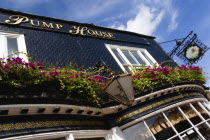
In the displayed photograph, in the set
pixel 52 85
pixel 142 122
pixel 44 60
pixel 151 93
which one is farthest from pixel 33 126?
pixel 151 93

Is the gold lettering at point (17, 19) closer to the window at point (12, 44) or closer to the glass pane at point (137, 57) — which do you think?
the window at point (12, 44)

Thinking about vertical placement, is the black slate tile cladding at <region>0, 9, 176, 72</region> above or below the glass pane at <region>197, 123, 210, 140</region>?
above

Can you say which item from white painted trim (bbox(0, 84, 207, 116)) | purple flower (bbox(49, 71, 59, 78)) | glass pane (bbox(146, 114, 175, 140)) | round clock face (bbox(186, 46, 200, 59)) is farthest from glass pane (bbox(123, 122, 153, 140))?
round clock face (bbox(186, 46, 200, 59))

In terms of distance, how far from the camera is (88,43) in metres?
8.21

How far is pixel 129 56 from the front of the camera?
920 centimetres

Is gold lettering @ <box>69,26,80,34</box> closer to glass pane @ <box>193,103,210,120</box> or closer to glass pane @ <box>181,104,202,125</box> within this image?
glass pane @ <box>181,104,202,125</box>

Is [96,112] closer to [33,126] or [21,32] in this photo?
[33,126]

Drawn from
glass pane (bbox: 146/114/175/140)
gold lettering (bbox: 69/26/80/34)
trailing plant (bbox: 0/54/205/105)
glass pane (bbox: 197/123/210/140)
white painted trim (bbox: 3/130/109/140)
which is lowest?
glass pane (bbox: 197/123/210/140)

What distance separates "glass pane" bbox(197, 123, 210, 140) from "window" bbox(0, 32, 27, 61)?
6987mm

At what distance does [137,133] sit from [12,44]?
17.8 feet

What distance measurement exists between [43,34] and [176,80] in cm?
608

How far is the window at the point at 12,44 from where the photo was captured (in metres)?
5.58

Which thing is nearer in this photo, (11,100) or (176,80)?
(11,100)

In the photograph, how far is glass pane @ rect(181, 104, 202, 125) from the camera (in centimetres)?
650
